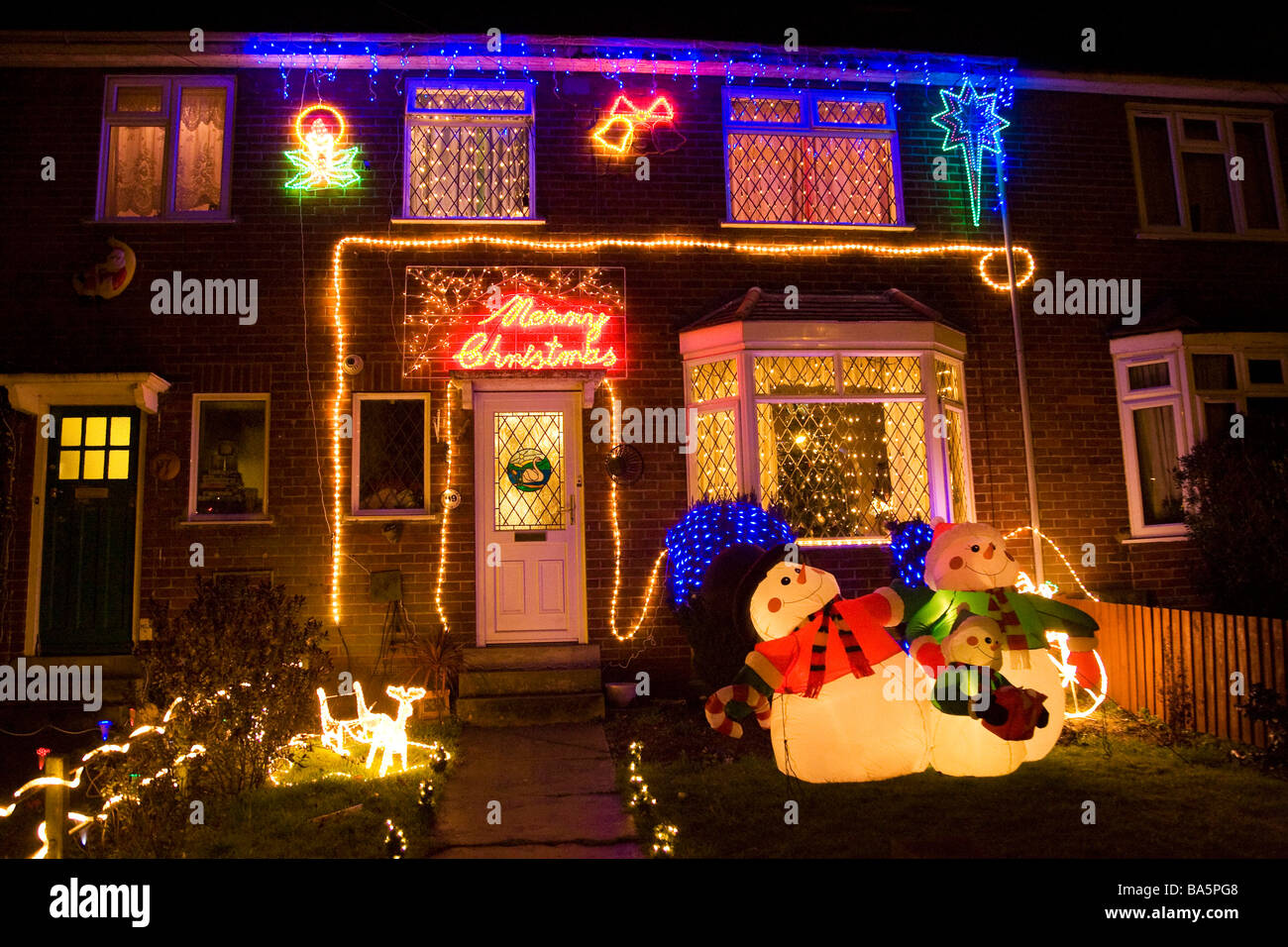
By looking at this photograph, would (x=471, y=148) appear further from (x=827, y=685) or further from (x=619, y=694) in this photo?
(x=827, y=685)

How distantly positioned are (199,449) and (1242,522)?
9.28 metres

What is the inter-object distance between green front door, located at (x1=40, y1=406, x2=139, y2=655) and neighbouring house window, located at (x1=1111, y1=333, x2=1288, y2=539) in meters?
10.4

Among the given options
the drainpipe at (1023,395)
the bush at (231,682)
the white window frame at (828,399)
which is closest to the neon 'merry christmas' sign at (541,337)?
the white window frame at (828,399)

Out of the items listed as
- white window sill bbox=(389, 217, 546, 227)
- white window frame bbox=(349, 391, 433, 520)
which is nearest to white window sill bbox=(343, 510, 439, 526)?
white window frame bbox=(349, 391, 433, 520)

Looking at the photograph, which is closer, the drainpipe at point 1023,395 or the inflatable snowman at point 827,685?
the inflatable snowman at point 827,685

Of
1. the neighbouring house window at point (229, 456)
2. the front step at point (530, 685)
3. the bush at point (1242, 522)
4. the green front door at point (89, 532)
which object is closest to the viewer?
the bush at point (1242, 522)

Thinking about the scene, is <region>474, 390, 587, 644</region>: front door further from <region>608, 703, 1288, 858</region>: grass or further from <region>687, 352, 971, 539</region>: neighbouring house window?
<region>608, 703, 1288, 858</region>: grass

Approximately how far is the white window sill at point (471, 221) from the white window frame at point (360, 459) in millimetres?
1806

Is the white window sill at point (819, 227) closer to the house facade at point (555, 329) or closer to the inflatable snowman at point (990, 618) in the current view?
the house facade at point (555, 329)

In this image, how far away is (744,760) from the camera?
18.8 feet

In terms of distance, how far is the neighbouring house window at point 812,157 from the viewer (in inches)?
352

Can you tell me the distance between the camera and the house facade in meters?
7.84

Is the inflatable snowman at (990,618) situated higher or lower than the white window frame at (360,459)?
lower

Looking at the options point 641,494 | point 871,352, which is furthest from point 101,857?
point 871,352
